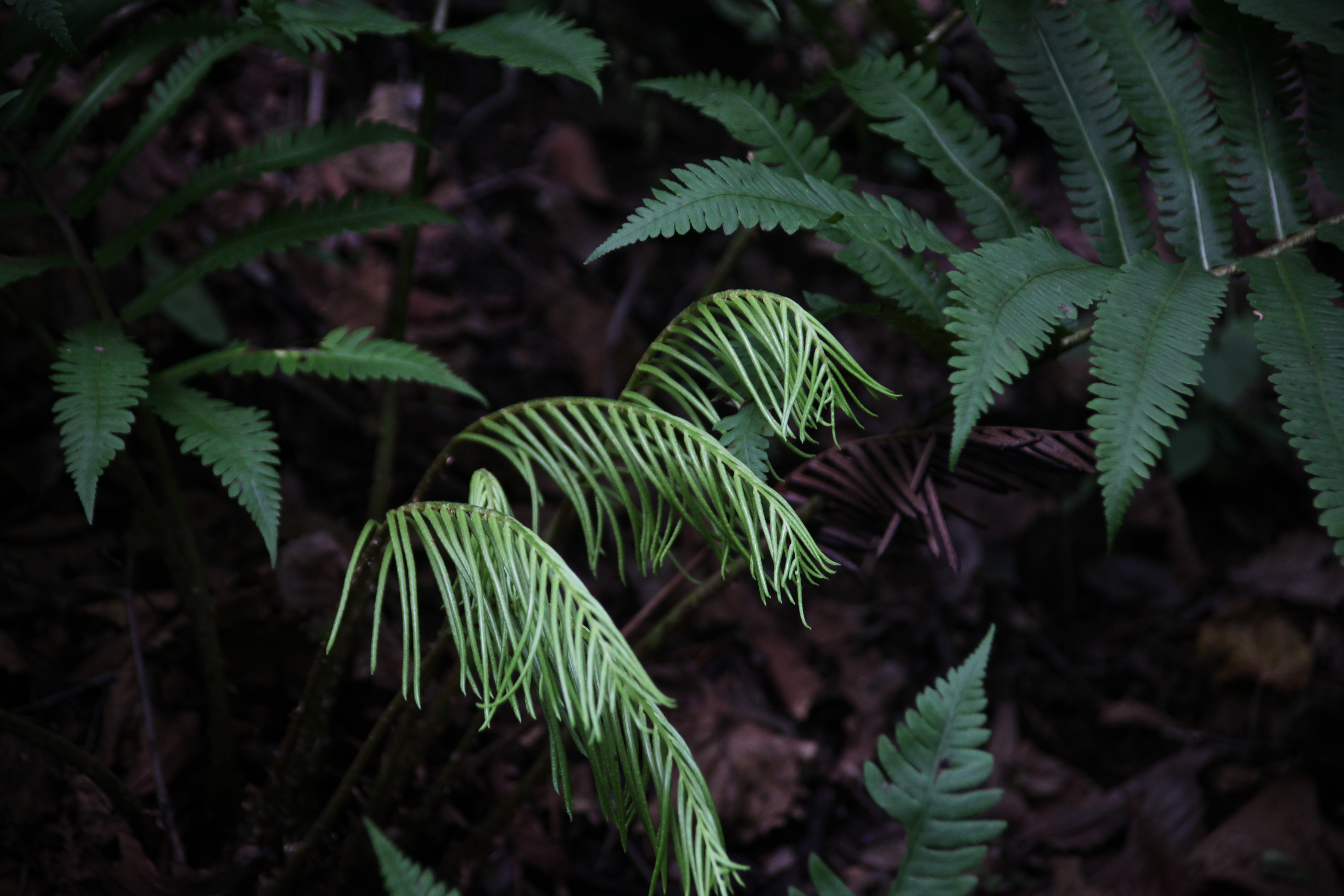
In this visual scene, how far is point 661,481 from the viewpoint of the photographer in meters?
0.90

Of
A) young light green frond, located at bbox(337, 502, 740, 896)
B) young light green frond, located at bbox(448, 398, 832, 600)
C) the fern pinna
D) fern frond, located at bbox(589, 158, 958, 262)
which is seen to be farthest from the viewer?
the fern pinna

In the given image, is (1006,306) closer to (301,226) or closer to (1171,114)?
(1171,114)

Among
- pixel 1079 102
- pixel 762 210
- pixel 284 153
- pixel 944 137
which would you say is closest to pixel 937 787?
pixel 762 210

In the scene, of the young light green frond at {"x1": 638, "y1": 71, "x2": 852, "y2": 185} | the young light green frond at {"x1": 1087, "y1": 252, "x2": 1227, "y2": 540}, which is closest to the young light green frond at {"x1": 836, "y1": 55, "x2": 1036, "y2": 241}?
the young light green frond at {"x1": 638, "y1": 71, "x2": 852, "y2": 185}

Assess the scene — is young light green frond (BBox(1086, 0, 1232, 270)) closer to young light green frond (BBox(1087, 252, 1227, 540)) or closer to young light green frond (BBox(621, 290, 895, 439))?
young light green frond (BBox(1087, 252, 1227, 540))

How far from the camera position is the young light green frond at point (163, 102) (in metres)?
1.32

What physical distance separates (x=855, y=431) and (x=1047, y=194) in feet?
4.15

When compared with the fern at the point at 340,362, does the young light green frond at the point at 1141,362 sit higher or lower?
higher

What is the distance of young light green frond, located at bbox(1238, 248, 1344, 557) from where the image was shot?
38.4 inches

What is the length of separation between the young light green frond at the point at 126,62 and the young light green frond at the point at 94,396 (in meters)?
0.37

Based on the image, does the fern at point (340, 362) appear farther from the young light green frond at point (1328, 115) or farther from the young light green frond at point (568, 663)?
the young light green frond at point (1328, 115)

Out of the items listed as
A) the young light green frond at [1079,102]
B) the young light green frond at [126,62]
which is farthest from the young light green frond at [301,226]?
the young light green frond at [1079,102]

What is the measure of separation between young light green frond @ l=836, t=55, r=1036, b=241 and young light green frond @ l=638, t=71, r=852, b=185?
0.11 metres

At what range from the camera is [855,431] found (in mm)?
2324
